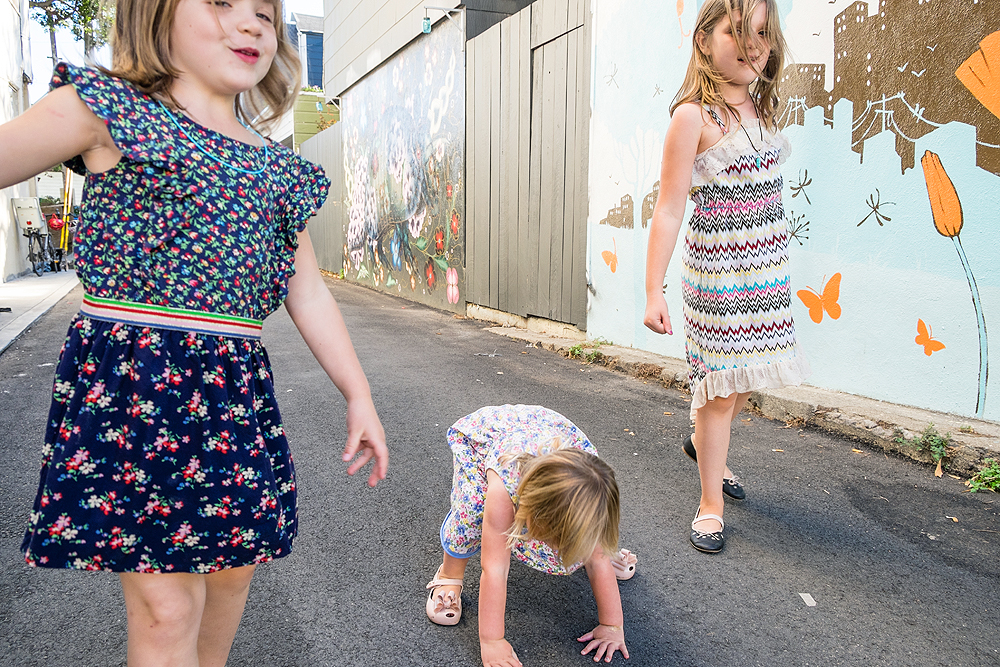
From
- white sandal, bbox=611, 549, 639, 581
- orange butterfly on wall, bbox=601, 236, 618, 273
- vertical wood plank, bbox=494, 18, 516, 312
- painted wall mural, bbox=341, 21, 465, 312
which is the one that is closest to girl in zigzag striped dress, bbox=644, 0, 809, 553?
white sandal, bbox=611, 549, 639, 581

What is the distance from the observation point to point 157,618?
1251 mm

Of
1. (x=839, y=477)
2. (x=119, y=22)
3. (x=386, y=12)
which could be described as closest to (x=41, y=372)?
(x=119, y=22)

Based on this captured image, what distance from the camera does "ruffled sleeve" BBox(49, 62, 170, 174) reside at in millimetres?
1163

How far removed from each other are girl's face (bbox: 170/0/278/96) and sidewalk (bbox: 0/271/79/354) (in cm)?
585

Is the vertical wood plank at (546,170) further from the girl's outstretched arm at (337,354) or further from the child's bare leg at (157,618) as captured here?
the child's bare leg at (157,618)

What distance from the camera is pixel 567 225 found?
6.80 metres

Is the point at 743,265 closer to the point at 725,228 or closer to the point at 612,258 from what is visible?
the point at 725,228

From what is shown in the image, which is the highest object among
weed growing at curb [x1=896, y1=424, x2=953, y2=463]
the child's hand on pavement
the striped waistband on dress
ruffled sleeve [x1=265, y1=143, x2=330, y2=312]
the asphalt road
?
ruffled sleeve [x1=265, y1=143, x2=330, y2=312]

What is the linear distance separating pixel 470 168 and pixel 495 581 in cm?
760

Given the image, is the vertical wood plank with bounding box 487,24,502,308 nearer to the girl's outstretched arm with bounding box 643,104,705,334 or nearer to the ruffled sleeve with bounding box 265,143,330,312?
the girl's outstretched arm with bounding box 643,104,705,334

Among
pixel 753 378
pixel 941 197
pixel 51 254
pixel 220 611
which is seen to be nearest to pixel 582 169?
pixel 941 197

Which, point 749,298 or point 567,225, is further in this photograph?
point 567,225

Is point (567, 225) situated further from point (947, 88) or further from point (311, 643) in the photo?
point (311, 643)

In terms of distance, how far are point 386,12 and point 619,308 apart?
8278 mm
